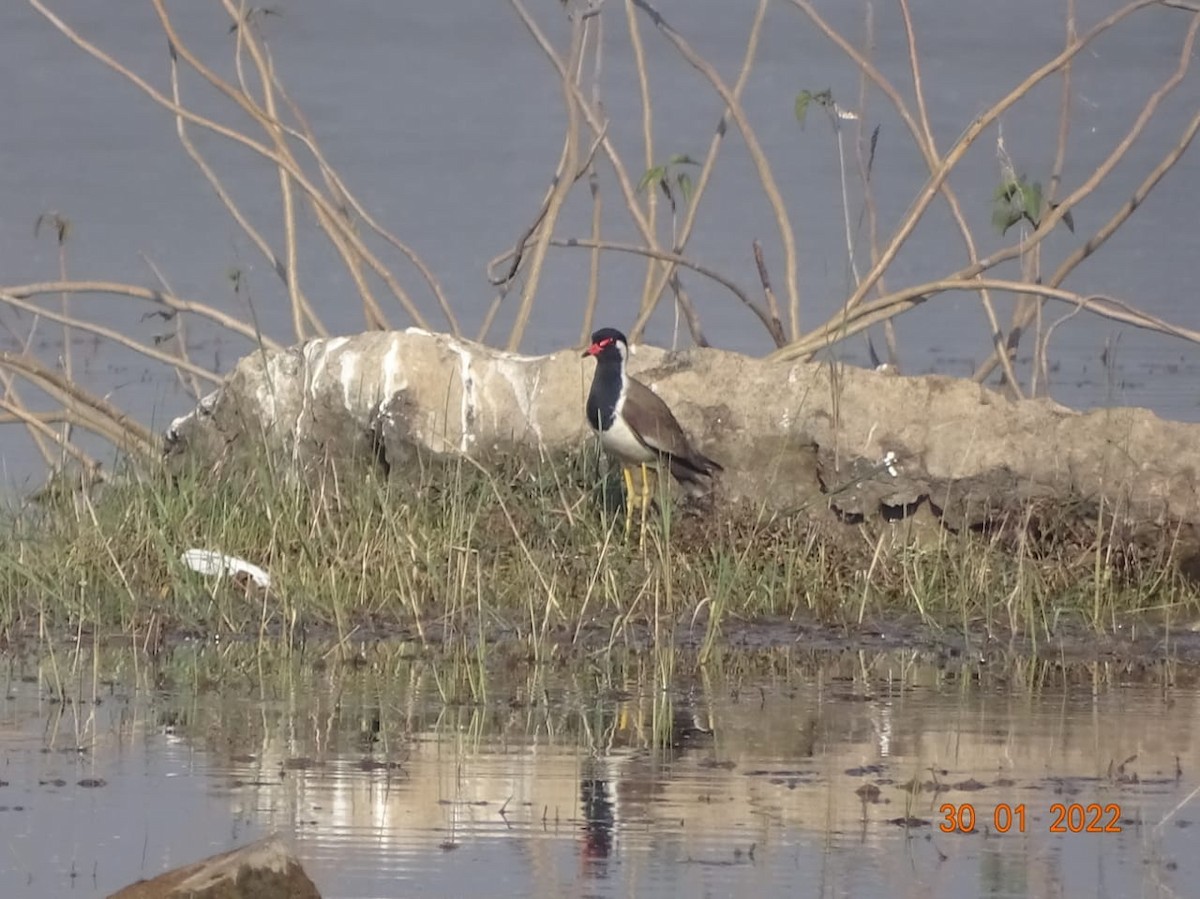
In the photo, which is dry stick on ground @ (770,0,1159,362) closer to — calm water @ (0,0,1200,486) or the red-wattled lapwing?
the red-wattled lapwing

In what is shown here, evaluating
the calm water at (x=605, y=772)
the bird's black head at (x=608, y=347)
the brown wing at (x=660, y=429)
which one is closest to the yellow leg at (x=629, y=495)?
the brown wing at (x=660, y=429)

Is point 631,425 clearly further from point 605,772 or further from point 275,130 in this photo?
point 605,772

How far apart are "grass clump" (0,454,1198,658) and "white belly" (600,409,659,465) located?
0.13 metres

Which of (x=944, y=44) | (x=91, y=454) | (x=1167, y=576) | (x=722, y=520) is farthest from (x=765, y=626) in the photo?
(x=944, y=44)

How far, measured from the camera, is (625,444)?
9.18 meters

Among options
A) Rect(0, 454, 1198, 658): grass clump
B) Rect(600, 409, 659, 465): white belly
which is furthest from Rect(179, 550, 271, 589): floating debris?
Rect(600, 409, 659, 465): white belly

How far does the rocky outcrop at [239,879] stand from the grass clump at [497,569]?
286 centimetres

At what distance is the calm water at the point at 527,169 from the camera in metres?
15.9

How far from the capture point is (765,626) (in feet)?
27.6

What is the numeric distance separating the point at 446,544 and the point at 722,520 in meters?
1.04

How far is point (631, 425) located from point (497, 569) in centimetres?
79

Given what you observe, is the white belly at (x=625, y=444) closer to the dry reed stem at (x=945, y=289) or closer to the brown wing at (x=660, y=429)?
the brown wing at (x=660, y=429)

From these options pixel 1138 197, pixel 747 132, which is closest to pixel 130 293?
pixel 747 132

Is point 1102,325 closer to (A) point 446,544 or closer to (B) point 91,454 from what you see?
(B) point 91,454
